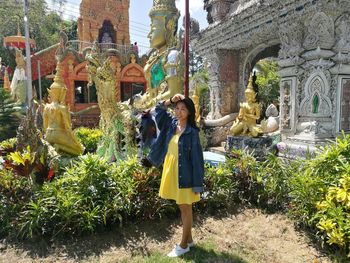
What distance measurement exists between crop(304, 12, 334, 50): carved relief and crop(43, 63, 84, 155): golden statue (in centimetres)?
480

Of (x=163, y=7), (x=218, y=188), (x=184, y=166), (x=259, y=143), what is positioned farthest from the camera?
(x=259, y=143)

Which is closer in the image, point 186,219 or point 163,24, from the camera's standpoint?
point 186,219

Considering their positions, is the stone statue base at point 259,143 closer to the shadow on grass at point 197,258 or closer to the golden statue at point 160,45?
the golden statue at point 160,45

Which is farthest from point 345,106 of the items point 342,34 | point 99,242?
point 99,242

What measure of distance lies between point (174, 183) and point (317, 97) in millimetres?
4222

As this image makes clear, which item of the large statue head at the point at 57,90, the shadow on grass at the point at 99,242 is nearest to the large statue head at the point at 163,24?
the large statue head at the point at 57,90

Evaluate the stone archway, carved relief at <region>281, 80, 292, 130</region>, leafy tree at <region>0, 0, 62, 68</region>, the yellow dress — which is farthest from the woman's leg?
leafy tree at <region>0, 0, 62, 68</region>

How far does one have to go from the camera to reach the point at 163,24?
20.5 ft

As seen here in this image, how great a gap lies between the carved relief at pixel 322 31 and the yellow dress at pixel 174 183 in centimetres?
422

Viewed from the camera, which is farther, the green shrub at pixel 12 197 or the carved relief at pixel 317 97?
the carved relief at pixel 317 97

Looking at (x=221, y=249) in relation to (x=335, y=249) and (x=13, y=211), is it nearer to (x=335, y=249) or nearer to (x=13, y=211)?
(x=335, y=249)

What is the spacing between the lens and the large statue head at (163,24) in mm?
6262

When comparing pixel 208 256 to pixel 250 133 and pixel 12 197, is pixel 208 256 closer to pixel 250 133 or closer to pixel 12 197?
pixel 12 197

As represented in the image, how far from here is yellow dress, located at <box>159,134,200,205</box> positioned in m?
2.89
